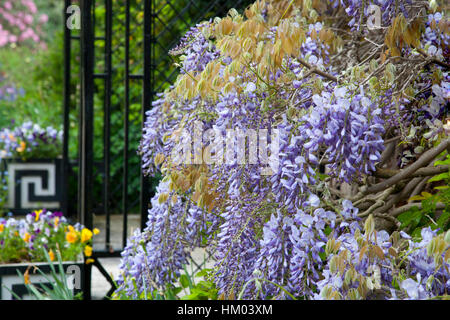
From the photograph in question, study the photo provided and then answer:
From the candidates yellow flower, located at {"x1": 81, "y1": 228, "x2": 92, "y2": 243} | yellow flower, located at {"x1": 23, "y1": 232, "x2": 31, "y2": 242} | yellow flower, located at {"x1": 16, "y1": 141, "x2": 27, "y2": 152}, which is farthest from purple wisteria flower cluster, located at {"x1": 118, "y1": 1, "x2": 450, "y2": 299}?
yellow flower, located at {"x1": 16, "y1": 141, "x2": 27, "y2": 152}

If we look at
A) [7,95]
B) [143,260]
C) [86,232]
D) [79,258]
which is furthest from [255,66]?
[7,95]

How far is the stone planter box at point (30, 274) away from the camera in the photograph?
2.88m

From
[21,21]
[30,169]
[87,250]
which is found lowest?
[87,250]

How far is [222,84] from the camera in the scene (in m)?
1.85

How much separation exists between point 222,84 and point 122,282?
991 mm

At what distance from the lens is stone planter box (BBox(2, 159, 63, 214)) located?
516 cm

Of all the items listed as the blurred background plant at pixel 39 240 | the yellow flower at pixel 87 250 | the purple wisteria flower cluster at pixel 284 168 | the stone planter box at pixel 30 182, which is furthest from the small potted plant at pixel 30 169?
the purple wisteria flower cluster at pixel 284 168

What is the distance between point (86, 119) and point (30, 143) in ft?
8.56

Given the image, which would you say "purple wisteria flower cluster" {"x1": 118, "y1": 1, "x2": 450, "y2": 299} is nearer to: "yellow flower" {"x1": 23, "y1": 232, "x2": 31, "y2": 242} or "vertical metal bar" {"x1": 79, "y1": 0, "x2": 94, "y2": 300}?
"vertical metal bar" {"x1": 79, "y1": 0, "x2": 94, "y2": 300}

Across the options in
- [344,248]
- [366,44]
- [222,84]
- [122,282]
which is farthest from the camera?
[366,44]

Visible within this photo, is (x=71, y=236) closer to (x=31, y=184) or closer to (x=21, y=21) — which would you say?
(x=31, y=184)

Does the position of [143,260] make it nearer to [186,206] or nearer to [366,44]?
[186,206]

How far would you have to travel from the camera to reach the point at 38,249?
3172 millimetres

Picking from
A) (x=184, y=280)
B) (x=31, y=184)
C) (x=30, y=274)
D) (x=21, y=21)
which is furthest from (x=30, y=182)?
(x=21, y=21)
